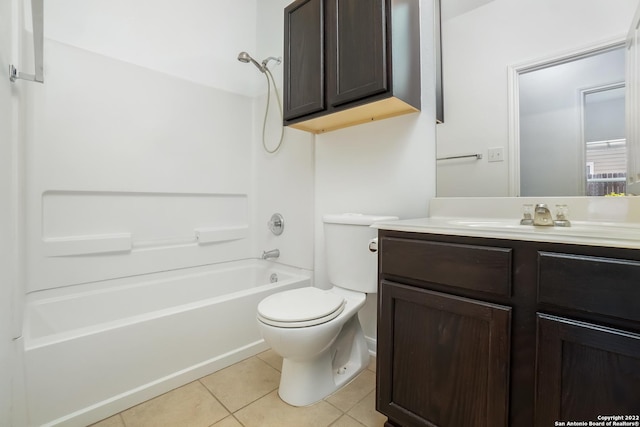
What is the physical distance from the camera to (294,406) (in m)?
1.24

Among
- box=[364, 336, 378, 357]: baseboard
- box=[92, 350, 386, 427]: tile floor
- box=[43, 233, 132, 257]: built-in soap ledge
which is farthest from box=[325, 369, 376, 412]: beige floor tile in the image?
box=[43, 233, 132, 257]: built-in soap ledge

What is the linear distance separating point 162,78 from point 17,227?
1.14m

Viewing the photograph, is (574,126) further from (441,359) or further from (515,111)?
(441,359)

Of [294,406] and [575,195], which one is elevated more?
[575,195]

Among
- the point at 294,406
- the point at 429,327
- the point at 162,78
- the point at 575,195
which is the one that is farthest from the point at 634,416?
the point at 162,78

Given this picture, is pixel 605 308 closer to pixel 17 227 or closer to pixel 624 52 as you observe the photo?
pixel 624 52

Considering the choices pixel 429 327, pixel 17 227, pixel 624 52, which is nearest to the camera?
pixel 429 327

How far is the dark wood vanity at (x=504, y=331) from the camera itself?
65cm

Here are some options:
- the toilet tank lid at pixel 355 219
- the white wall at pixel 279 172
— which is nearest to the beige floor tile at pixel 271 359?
the white wall at pixel 279 172

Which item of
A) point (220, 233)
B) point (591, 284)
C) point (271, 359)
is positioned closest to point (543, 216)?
point (591, 284)

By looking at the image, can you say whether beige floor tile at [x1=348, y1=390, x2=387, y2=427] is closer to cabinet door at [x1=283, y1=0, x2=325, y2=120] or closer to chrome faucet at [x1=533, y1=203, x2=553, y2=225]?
chrome faucet at [x1=533, y1=203, x2=553, y2=225]

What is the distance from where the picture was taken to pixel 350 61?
1.39 metres

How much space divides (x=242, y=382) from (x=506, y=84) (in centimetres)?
185

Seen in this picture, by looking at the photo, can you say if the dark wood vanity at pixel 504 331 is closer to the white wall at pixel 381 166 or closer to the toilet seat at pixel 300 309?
the toilet seat at pixel 300 309
